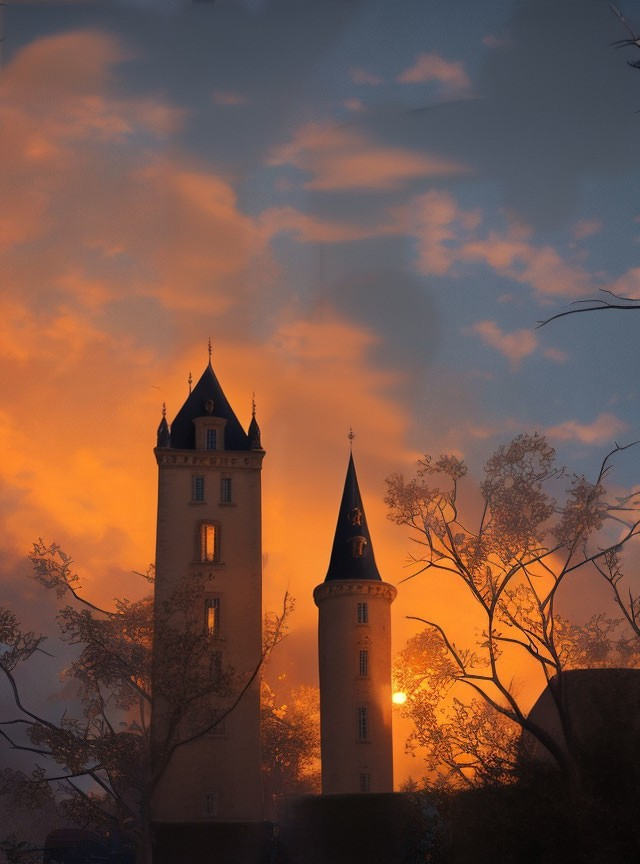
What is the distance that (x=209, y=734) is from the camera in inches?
2491

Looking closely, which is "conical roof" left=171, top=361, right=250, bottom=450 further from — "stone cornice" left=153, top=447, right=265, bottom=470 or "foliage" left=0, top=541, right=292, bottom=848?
"foliage" left=0, top=541, right=292, bottom=848

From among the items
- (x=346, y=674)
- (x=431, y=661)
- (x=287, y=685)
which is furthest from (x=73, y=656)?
(x=431, y=661)

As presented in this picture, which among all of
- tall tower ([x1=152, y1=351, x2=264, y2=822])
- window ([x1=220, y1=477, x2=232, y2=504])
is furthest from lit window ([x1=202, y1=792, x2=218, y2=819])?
window ([x1=220, y1=477, x2=232, y2=504])

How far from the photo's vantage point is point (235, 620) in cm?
6544

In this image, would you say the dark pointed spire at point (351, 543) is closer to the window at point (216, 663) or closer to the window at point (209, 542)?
the window at point (209, 542)

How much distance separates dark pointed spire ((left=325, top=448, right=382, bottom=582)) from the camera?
74.8 metres

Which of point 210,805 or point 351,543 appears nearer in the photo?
point 210,805

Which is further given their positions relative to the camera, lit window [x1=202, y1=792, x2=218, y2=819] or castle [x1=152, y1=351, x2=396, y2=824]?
→ castle [x1=152, y1=351, x2=396, y2=824]

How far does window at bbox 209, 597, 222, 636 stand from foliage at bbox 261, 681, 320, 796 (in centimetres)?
1864

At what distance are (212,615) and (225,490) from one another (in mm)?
7320

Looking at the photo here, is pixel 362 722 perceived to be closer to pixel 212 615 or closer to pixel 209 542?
pixel 212 615

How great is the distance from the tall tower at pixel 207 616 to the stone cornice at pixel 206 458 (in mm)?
57

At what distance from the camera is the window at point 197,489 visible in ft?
224

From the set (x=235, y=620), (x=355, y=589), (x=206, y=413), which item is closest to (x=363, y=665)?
(x=355, y=589)
